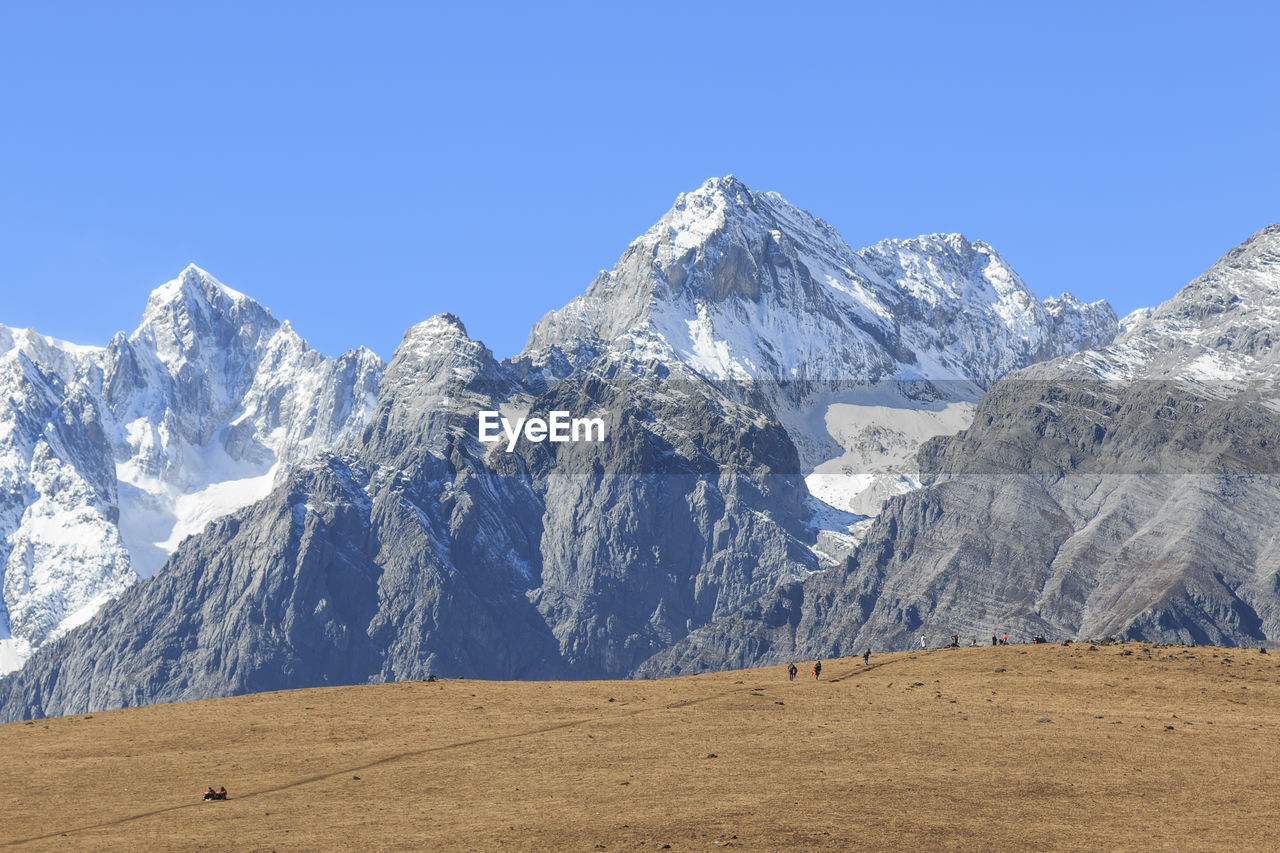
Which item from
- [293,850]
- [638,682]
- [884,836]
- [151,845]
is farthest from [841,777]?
[638,682]

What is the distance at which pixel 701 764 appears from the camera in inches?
3890

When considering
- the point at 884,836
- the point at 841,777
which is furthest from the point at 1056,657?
the point at 884,836

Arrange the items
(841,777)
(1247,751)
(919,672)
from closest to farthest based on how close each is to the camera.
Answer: (841,777) < (1247,751) < (919,672)

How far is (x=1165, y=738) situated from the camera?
104m

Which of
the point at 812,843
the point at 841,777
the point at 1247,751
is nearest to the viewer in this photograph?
the point at 812,843

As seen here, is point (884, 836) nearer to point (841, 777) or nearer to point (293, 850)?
point (841, 777)

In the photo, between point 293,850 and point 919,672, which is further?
point 919,672

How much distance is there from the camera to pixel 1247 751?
101m

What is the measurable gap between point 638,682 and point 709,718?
2496cm

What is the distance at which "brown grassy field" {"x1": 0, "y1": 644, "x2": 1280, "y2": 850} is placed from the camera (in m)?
85.2

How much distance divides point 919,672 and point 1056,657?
35.2 ft

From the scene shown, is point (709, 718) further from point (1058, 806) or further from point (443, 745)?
point (1058, 806)

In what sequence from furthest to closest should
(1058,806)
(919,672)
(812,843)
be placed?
(919,672) → (1058,806) → (812,843)

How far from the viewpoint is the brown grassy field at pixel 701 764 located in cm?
8525
